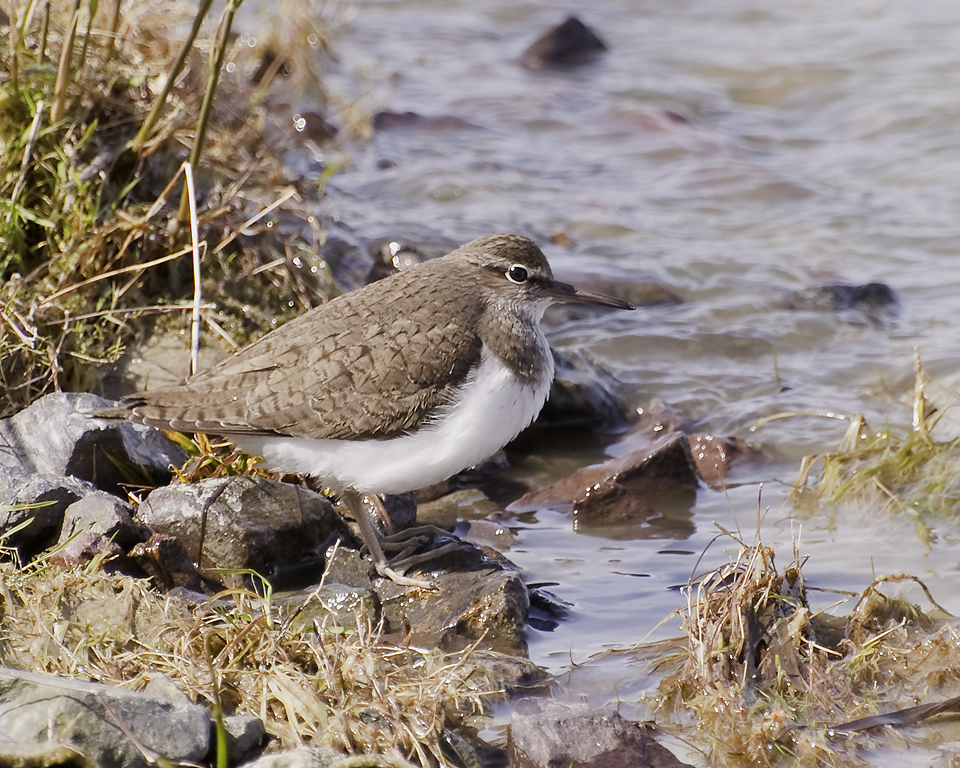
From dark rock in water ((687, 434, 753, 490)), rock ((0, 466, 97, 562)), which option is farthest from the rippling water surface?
rock ((0, 466, 97, 562))

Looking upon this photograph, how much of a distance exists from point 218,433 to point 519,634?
1.58 meters

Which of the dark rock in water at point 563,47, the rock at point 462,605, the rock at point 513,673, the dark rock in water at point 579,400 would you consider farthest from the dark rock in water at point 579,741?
the dark rock in water at point 563,47

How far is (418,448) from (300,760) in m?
1.79

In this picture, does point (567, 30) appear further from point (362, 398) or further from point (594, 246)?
point (362, 398)

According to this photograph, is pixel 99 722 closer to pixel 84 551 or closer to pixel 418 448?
pixel 84 551

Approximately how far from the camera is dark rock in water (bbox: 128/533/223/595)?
490cm

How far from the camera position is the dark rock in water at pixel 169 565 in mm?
4902

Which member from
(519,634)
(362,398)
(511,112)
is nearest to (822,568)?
(519,634)

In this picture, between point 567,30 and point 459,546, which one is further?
point 567,30

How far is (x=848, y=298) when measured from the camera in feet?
28.0

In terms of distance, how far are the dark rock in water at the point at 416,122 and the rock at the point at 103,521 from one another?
732 cm

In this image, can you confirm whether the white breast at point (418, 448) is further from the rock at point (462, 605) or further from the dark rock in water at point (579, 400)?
the dark rock in water at point (579, 400)

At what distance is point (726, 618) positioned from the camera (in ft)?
14.4

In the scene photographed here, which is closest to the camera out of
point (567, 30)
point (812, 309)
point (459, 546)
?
point (459, 546)
